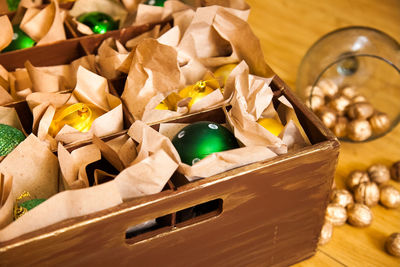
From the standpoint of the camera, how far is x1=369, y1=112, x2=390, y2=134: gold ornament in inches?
43.2

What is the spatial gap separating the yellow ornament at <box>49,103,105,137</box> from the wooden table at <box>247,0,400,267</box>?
0.49 meters

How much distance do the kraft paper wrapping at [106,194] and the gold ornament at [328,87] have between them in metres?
0.64

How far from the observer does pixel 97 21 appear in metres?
1.07

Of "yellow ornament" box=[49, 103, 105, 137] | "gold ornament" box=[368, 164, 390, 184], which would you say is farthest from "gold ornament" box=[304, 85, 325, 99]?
"yellow ornament" box=[49, 103, 105, 137]

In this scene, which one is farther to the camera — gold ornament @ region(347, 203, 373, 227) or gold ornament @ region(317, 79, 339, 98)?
gold ornament @ region(317, 79, 339, 98)

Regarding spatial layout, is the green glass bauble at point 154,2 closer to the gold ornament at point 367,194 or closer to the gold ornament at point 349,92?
the gold ornament at point 349,92

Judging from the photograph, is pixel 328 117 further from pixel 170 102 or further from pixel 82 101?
pixel 82 101

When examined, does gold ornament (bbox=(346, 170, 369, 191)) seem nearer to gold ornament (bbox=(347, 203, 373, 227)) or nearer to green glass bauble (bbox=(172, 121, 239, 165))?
gold ornament (bbox=(347, 203, 373, 227))

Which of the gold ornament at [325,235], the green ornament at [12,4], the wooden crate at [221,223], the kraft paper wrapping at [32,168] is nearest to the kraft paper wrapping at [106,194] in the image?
the wooden crate at [221,223]

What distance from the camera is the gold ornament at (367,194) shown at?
95cm

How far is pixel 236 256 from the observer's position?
78 cm

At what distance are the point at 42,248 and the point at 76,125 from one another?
0.26 meters

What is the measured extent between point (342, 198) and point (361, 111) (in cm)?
27

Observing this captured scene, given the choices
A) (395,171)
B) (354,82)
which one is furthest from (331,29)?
(395,171)
